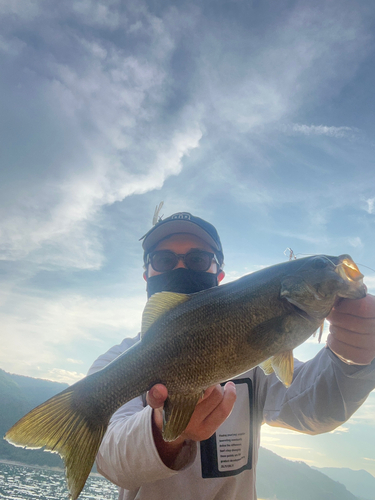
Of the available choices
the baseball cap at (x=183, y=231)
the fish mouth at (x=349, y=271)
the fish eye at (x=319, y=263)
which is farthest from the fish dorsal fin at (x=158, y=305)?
Result: the baseball cap at (x=183, y=231)

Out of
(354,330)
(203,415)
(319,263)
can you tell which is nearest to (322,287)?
(319,263)

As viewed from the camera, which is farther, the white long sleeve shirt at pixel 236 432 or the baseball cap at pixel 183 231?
the baseball cap at pixel 183 231

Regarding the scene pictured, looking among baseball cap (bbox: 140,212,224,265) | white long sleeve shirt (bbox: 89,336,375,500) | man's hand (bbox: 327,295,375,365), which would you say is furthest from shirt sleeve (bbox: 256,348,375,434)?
baseball cap (bbox: 140,212,224,265)

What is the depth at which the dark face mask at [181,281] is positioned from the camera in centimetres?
518

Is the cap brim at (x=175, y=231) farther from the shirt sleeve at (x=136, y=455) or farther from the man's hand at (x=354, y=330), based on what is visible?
the shirt sleeve at (x=136, y=455)

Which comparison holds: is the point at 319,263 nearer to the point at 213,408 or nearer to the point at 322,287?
the point at 322,287

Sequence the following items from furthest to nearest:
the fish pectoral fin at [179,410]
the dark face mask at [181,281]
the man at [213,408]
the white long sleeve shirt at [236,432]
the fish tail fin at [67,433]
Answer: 1. the dark face mask at [181,281]
2. the white long sleeve shirt at [236,432]
3. the man at [213,408]
4. the fish pectoral fin at [179,410]
5. the fish tail fin at [67,433]

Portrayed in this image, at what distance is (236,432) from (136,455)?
2109mm

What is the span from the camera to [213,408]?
3.22 metres

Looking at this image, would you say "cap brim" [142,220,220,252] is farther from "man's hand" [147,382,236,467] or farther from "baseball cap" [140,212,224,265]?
"man's hand" [147,382,236,467]

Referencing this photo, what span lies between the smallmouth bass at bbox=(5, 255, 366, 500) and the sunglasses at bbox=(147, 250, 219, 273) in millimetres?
2276

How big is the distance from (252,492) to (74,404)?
334 cm

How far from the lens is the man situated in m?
3.31

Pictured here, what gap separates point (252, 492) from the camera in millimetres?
4750
